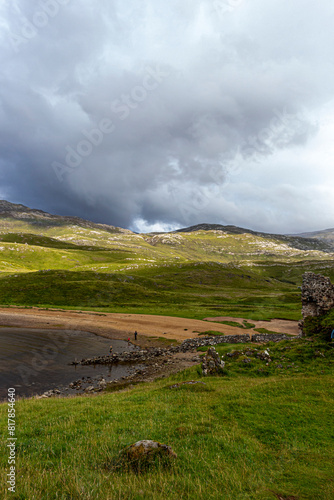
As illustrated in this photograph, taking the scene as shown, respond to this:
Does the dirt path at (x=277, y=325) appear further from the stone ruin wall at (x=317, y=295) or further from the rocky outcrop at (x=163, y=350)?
the stone ruin wall at (x=317, y=295)

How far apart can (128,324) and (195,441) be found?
54625 mm

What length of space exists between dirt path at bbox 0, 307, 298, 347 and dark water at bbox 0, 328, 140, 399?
456 cm

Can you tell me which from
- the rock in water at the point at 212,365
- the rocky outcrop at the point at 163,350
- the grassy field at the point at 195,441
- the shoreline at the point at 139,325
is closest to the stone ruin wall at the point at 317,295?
the rocky outcrop at the point at 163,350

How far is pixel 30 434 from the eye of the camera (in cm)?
1158

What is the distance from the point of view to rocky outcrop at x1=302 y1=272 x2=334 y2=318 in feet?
98.0

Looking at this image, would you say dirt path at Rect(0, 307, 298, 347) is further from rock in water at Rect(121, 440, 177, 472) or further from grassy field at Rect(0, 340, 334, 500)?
rock in water at Rect(121, 440, 177, 472)

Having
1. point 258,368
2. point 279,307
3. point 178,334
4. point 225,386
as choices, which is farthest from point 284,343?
point 279,307

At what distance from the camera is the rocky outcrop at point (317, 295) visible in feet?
98.0

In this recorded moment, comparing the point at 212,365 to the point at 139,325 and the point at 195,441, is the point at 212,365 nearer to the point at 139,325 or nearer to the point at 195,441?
the point at 195,441

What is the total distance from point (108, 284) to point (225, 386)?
9336cm

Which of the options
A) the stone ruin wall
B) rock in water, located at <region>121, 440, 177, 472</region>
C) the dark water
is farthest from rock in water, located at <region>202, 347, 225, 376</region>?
rock in water, located at <region>121, 440, 177, 472</region>

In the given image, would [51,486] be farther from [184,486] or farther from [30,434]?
[30,434]

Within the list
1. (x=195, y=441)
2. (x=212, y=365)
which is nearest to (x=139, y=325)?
(x=212, y=365)

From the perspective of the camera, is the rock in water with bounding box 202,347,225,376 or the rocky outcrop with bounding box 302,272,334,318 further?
the rocky outcrop with bounding box 302,272,334,318
